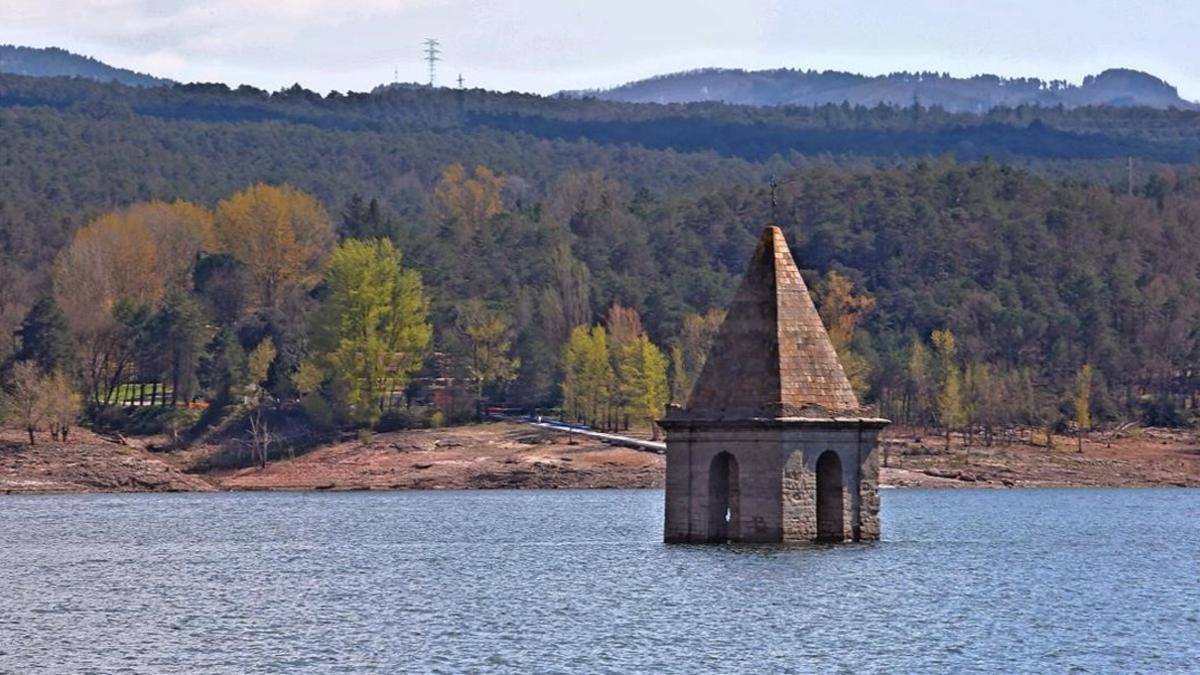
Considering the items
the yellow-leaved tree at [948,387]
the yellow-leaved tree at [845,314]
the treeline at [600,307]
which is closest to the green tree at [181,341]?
the treeline at [600,307]

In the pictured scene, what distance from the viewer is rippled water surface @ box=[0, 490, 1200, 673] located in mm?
40969

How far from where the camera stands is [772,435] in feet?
179

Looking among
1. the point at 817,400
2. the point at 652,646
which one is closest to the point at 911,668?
the point at 652,646

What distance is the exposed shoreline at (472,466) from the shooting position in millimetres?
123125

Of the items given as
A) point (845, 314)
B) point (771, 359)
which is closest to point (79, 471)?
point (845, 314)

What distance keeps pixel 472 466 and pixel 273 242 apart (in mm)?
49999

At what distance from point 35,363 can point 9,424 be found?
32.1 feet

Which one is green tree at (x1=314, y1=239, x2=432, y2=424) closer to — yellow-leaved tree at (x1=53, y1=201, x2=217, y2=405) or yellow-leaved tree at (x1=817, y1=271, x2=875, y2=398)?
yellow-leaved tree at (x1=53, y1=201, x2=217, y2=405)

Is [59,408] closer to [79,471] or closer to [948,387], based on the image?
[79,471]

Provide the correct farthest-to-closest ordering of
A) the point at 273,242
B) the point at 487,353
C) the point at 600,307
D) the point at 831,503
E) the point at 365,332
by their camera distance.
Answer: the point at 273,242 < the point at 600,307 < the point at 487,353 < the point at 365,332 < the point at 831,503

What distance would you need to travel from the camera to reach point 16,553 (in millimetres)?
70000

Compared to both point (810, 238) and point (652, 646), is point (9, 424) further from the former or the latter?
point (652, 646)

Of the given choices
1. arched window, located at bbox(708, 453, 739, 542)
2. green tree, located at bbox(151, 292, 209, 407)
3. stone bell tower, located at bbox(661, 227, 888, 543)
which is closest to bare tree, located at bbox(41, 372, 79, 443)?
green tree, located at bbox(151, 292, 209, 407)

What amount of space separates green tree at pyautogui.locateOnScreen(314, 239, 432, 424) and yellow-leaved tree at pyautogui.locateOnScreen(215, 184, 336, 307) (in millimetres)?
27780
